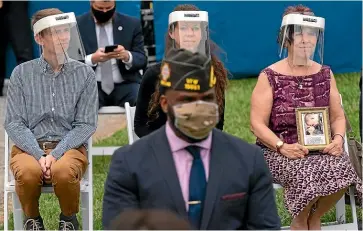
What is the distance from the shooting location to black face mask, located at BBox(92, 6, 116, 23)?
778 cm

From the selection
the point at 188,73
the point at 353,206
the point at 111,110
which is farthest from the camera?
the point at 111,110

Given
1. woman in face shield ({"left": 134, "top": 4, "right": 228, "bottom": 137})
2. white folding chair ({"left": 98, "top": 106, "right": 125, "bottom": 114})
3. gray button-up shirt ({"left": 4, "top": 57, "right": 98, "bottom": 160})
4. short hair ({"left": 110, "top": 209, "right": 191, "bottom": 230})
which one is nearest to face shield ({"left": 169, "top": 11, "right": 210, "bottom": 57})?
woman in face shield ({"left": 134, "top": 4, "right": 228, "bottom": 137})

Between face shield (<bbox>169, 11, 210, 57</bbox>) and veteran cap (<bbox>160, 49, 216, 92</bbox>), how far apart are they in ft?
7.21

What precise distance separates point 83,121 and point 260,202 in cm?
248

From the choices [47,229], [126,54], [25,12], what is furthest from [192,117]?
[25,12]

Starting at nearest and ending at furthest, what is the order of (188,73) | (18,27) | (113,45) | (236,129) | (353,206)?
(188,73) < (353,206) < (113,45) < (236,129) < (18,27)

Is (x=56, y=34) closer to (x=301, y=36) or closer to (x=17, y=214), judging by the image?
(x=17, y=214)

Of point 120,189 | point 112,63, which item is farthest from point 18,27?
point 120,189

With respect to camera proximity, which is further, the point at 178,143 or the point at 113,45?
the point at 113,45

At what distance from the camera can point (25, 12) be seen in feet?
33.6

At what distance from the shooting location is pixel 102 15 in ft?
25.5

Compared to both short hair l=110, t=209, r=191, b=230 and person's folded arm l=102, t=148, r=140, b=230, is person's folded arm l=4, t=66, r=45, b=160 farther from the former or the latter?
short hair l=110, t=209, r=191, b=230

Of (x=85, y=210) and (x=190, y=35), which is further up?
(x=190, y=35)

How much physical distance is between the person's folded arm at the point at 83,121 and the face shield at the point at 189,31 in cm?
61
